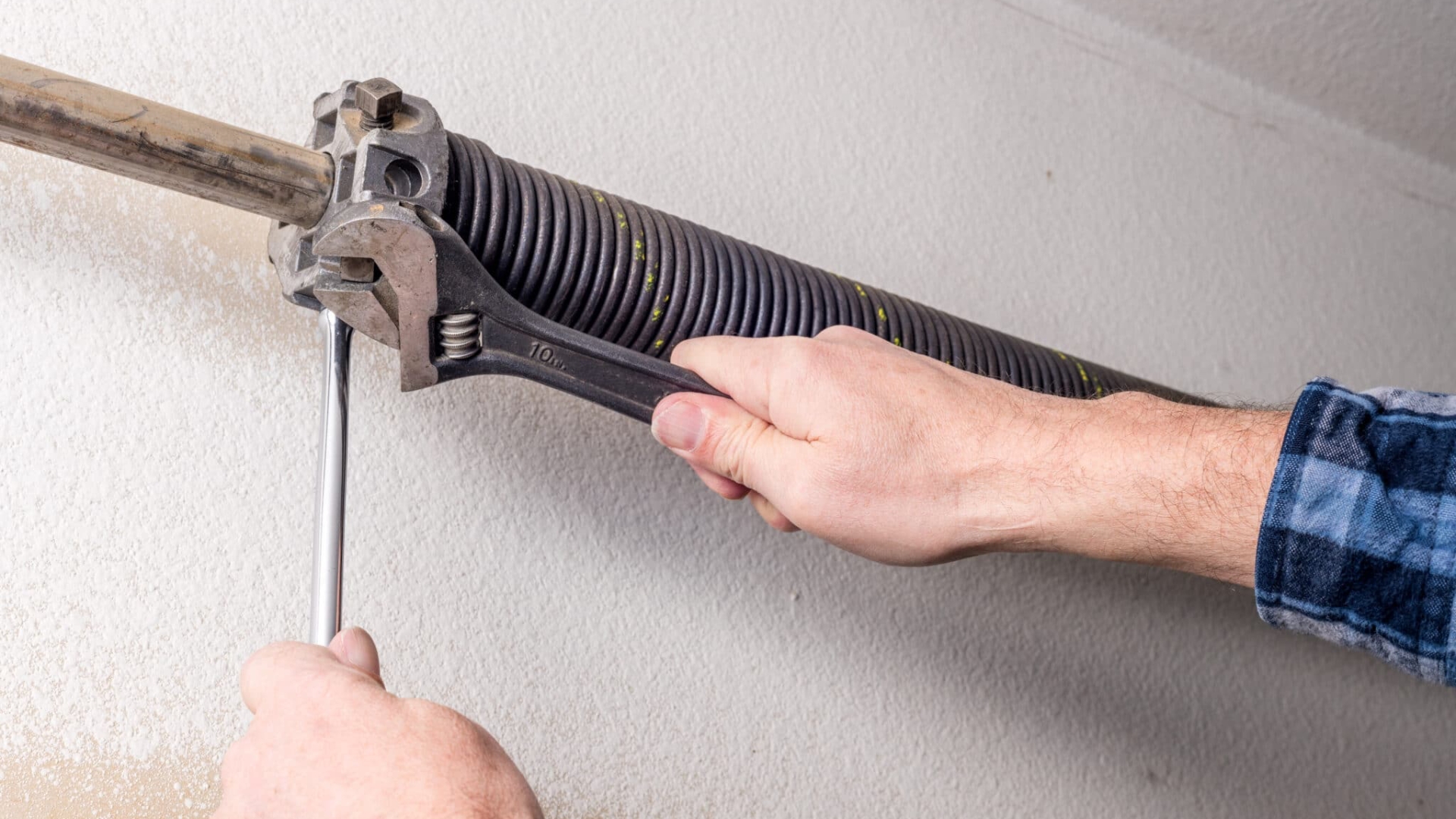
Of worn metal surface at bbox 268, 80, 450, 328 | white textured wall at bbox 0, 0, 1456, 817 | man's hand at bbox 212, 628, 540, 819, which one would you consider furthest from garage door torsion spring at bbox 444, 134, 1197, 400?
man's hand at bbox 212, 628, 540, 819

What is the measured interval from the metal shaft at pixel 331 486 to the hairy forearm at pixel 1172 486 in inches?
15.4

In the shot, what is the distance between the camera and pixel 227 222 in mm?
691

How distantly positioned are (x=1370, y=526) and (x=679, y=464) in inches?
17.3

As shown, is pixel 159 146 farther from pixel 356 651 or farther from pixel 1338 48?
pixel 1338 48

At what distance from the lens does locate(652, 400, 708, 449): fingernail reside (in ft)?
2.12

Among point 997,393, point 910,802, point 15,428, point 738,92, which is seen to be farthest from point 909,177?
point 15,428

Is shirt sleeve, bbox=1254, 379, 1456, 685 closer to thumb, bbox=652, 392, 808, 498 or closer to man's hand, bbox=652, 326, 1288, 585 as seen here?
man's hand, bbox=652, 326, 1288, 585

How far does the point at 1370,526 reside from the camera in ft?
1.82

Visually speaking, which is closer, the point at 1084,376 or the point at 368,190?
the point at 368,190

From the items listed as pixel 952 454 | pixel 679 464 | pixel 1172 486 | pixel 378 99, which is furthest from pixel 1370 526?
pixel 378 99

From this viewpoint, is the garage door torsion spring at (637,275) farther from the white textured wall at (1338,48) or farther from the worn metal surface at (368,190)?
the white textured wall at (1338,48)

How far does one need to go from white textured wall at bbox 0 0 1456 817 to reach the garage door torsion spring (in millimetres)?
135

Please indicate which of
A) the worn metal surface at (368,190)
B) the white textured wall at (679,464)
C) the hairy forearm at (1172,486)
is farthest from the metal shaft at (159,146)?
the hairy forearm at (1172,486)

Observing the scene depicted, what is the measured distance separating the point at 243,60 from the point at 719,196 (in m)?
0.35
